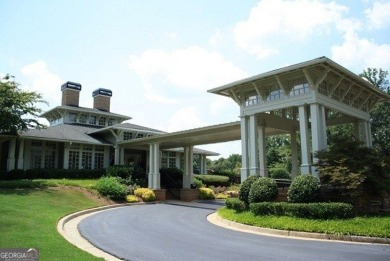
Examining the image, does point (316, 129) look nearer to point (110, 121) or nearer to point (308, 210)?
point (308, 210)

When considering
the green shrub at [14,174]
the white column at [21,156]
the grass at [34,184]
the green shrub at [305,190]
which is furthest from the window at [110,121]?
the green shrub at [305,190]

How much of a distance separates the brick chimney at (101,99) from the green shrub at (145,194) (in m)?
21.4

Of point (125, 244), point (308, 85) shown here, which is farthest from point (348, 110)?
point (125, 244)

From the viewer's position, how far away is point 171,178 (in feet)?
110

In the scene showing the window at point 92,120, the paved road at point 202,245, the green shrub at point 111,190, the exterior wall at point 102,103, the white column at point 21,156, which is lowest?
the paved road at point 202,245

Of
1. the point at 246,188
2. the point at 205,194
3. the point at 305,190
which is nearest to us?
the point at 305,190

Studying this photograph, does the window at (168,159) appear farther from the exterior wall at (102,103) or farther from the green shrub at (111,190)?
the green shrub at (111,190)

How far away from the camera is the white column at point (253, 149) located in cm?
1837

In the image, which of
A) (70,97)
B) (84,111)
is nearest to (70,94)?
(70,97)

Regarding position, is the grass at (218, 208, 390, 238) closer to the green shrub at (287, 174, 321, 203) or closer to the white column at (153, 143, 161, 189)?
the green shrub at (287, 174, 321, 203)

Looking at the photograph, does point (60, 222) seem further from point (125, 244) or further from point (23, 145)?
point (23, 145)

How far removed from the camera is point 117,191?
82.0ft

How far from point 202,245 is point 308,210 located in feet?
16.7

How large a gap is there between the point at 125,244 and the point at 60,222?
564 cm
